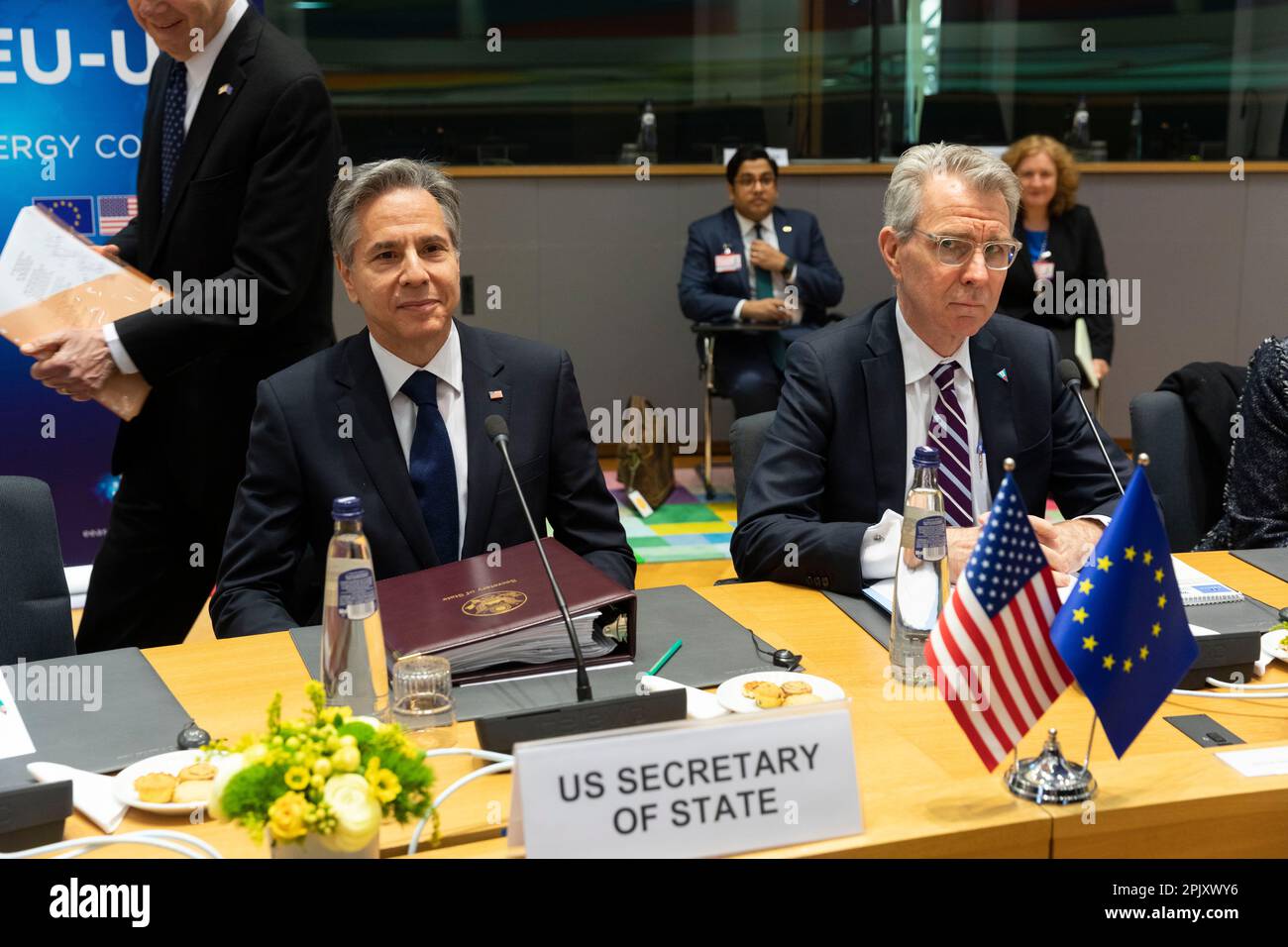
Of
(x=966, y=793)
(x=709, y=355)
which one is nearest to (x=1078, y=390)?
(x=966, y=793)

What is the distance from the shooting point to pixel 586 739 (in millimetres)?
1209

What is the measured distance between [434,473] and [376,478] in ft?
0.36

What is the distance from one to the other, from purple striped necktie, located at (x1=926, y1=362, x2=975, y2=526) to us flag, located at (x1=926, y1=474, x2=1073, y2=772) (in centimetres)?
102

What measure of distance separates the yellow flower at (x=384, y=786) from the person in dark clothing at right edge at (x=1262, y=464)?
2.06 metres

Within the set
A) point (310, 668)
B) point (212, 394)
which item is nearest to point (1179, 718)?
point (310, 668)

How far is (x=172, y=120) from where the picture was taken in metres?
2.96

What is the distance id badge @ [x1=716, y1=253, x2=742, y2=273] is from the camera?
253 inches

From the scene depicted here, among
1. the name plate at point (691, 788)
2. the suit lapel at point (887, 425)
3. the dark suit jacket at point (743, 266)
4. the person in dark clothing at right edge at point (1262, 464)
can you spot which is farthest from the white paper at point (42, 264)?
the dark suit jacket at point (743, 266)

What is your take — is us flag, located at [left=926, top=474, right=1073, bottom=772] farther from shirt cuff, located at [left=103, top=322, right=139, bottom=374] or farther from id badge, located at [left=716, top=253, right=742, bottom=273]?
id badge, located at [left=716, top=253, right=742, bottom=273]

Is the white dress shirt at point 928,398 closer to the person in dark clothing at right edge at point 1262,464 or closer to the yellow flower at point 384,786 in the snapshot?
the person in dark clothing at right edge at point 1262,464

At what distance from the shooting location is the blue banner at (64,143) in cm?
410

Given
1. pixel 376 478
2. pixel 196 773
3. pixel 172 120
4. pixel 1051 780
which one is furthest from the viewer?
pixel 172 120

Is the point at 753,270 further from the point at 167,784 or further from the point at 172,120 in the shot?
the point at 167,784
